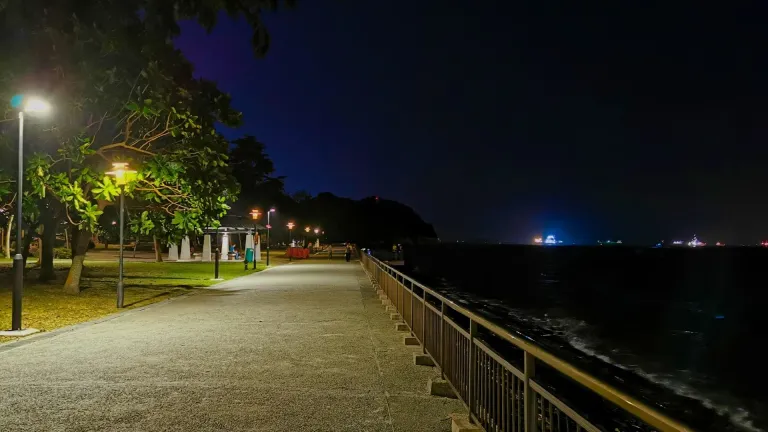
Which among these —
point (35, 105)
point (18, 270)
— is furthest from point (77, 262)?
point (35, 105)

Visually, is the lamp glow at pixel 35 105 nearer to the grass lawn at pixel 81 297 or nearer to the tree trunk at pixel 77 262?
the grass lawn at pixel 81 297

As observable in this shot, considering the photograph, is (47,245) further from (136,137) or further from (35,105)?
(35,105)

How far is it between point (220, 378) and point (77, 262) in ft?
Result: 50.3

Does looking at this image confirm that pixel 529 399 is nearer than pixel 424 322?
Yes

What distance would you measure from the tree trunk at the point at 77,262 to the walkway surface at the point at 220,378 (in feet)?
24.3

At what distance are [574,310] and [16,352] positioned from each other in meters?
32.3

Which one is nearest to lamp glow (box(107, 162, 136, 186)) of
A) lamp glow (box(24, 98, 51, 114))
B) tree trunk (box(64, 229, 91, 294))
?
lamp glow (box(24, 98, 51, 114))

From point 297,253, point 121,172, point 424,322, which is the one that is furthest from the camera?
point 297,253

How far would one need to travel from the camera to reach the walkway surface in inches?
237

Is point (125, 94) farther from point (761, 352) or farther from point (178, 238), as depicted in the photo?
point (761, 352)

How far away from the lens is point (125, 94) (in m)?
15.9

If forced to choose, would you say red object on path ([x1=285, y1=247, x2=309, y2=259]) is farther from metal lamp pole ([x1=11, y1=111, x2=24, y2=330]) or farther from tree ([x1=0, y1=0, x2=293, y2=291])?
metal lamp pole ([x1=11, y1=111, x2=24, y2=330])

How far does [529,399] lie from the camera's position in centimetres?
414

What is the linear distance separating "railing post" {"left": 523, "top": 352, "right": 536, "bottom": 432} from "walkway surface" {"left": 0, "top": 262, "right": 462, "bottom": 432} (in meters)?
1.93
